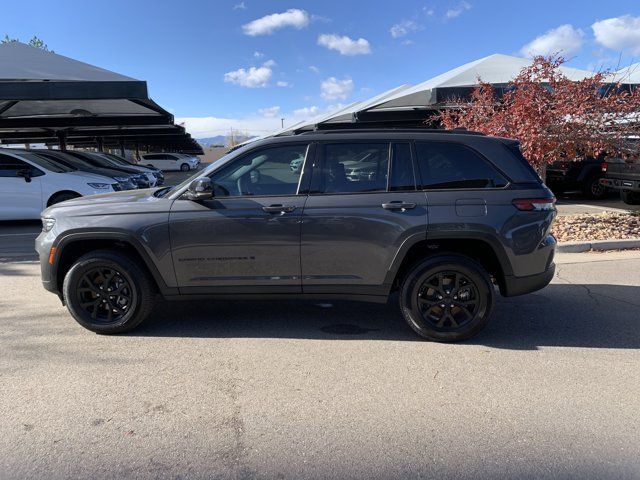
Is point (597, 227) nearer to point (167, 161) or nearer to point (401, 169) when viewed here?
point (401, 169)

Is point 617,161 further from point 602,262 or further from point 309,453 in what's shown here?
point 309,453

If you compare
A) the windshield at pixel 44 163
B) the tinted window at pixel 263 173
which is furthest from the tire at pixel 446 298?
the windshield at pixel 44 163

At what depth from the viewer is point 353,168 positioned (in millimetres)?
4324

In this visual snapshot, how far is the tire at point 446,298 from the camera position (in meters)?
4.18

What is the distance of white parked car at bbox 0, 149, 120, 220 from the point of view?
1073 centimetres

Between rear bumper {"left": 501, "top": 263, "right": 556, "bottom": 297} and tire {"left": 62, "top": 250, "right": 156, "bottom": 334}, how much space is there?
10.3ft

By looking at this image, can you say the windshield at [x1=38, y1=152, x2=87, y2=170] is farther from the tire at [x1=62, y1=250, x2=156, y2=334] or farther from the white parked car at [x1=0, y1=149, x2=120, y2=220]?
the tire at [x1=62, y1=250, x2=156, y2=334]

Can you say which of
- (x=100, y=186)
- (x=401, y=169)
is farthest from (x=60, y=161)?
(x=401, y=169)

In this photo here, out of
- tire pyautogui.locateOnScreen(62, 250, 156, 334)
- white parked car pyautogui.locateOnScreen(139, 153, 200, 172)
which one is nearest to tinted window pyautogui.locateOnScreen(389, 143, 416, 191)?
tire pyautogui.locateOnScreen(62, 250, 156, 334)

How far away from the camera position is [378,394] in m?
3.40

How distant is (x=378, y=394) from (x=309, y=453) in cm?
81

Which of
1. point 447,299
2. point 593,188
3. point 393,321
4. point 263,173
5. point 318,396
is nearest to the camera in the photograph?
point 318,396

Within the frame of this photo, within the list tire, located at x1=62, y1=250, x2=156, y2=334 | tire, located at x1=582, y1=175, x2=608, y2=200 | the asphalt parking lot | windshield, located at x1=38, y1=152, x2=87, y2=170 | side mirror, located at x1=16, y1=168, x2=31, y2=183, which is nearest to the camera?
the asphalt parking lot

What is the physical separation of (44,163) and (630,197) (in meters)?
14.1
